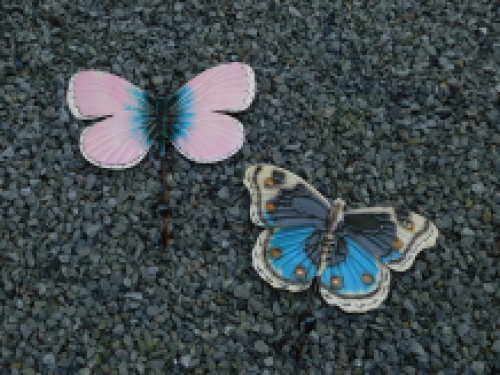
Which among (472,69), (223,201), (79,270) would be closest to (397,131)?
(472,69)

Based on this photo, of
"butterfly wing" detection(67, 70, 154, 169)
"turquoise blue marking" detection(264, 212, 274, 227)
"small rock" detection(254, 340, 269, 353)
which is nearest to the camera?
"small rock" detection(254, 340, 269, 353)

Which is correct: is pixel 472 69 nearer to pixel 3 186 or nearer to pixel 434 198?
pixel 434 198

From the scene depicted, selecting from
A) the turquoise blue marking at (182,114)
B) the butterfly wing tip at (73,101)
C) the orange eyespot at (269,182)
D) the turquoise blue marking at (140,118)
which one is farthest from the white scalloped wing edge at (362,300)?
the butterfly wing tip at (73,101)

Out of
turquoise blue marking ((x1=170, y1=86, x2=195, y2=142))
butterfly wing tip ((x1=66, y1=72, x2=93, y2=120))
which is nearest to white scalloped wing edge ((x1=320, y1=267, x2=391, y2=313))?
turquoise blue marking ((x1=170, y1=86, x2=195, y2=142))

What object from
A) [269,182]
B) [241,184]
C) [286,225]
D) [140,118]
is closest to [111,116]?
[140,118]

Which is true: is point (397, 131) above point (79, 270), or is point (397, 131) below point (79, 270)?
above

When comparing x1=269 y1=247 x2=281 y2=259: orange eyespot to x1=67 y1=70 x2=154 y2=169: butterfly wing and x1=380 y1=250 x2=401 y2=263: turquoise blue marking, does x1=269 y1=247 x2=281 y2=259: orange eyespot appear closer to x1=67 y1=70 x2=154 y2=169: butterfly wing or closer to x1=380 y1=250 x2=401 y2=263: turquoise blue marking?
x1=380 y1=250 x2=401 y2=263: turquoise blue marking
